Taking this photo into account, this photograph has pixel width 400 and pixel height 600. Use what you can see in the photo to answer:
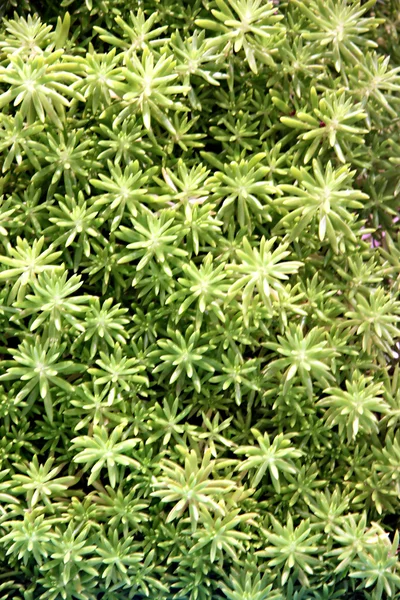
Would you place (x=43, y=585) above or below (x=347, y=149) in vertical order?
below

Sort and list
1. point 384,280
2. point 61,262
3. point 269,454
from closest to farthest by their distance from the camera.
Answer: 1. point 269,454
2. point 61,262
3. point 384,280

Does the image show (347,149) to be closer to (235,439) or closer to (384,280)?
(384,280)

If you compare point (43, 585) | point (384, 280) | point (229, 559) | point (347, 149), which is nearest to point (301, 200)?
point (347, 149)

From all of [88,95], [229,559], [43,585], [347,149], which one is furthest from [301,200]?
[43,585]

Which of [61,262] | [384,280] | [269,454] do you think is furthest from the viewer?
[384,280]

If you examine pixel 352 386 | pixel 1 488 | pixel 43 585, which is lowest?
pixel 43 585

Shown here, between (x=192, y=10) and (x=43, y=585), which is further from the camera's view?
(x=192, y=10)
